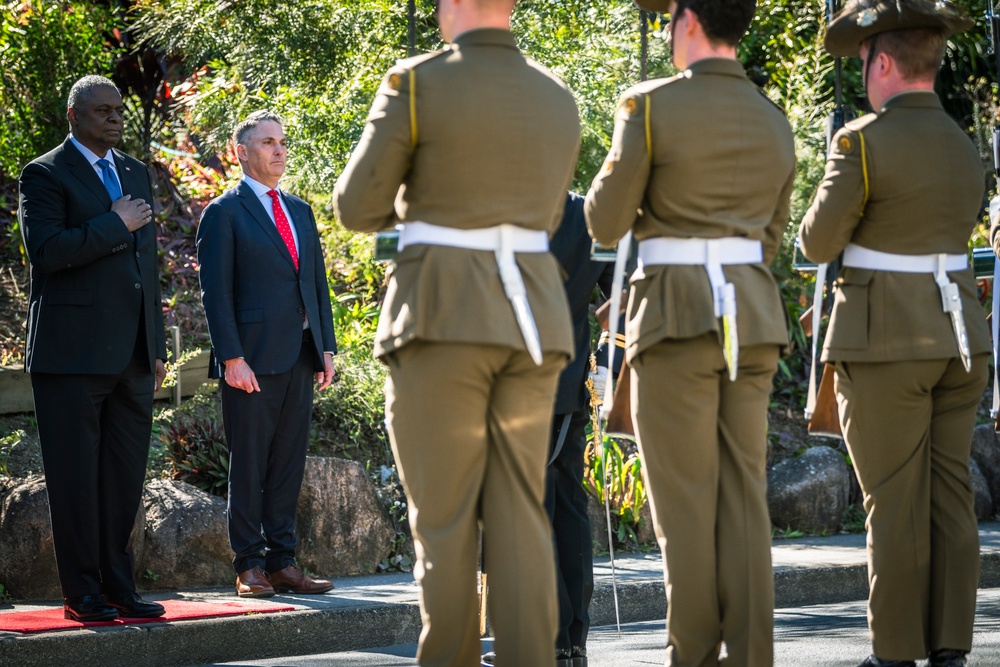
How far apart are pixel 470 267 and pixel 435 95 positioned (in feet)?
1.44

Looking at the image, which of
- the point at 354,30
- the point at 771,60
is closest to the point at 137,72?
the point at 354,30

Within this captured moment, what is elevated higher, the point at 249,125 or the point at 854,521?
the point at 249,125

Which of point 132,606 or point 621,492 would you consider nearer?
point 132,606

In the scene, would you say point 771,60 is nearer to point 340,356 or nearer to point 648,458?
point 340,356

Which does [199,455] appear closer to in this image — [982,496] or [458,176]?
[458,176]

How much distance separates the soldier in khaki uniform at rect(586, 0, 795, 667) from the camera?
13.1ft

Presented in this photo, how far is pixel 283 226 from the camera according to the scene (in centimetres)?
658

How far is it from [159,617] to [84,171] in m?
1.77

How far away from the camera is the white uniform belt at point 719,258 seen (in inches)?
157

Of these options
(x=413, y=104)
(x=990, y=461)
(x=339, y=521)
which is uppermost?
(x=413, y=104)

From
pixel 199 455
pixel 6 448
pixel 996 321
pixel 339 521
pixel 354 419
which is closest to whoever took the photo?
pixel 996 321

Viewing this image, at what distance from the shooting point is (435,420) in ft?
11.8

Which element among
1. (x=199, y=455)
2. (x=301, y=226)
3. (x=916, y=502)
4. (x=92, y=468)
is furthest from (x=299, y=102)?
(x=916, y=502)

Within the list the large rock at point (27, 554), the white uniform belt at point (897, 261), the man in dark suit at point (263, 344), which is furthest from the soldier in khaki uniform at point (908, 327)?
the large rock at point (27, 554)
